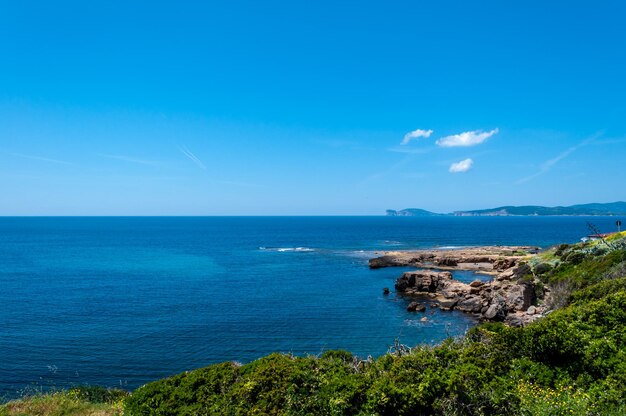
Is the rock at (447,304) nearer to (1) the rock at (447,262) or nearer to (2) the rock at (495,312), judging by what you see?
(2) the rock at (495,312)

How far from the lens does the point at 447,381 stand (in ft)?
37.7

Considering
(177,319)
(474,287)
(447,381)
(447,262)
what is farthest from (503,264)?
(447,381)

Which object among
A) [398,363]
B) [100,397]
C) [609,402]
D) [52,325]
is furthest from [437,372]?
[52,325]

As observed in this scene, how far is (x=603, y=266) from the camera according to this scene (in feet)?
115

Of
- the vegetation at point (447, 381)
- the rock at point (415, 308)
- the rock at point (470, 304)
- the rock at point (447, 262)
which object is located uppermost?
the vegetation at point (447, 381)

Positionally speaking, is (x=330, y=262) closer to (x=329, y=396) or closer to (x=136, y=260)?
(x=136, y=260)

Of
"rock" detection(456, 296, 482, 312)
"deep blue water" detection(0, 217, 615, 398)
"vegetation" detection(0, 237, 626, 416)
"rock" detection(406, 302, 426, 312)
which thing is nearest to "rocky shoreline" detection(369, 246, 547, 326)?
"rock" detection(456, 296, 482, 312)

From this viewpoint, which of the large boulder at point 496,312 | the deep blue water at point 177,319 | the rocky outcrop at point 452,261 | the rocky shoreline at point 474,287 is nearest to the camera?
the deep blue water at point 177,319

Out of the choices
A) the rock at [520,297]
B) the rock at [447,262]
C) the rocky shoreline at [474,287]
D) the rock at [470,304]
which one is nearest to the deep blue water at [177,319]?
the rock at [470,304]

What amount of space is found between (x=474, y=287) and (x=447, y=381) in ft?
146

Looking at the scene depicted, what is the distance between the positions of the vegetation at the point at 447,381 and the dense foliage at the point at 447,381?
29mm

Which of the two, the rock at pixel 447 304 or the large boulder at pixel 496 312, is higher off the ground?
the large boulder at pixel 496 312

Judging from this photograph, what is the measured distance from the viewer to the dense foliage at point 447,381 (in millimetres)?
11055

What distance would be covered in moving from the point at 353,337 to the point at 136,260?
67.8 metres
